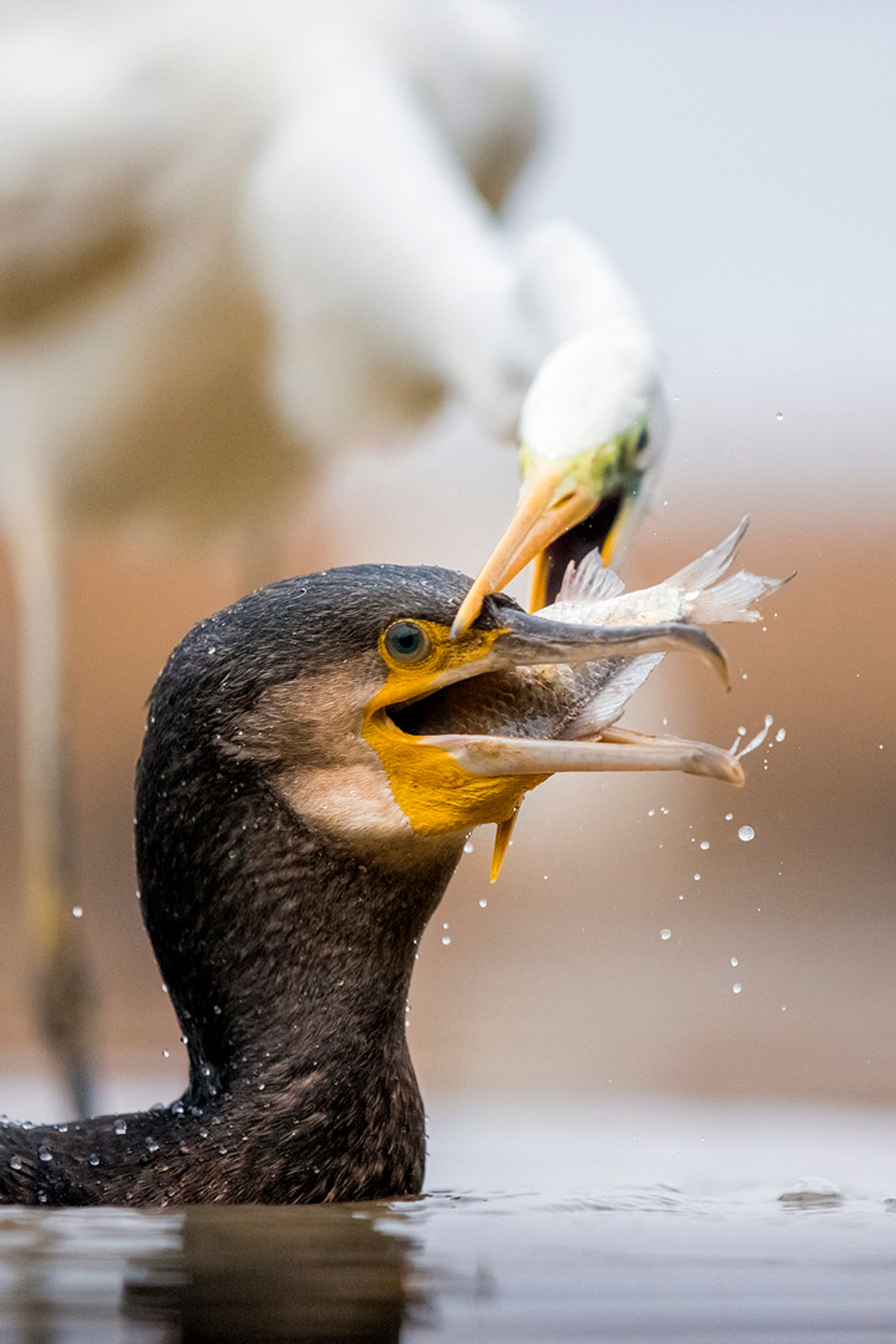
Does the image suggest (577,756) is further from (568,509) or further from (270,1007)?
(568,509)

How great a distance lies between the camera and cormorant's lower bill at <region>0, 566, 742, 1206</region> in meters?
1.78

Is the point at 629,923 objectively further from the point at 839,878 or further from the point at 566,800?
the point at 566,800

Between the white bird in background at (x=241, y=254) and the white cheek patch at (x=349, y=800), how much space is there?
2.47m

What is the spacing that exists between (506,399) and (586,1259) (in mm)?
2961

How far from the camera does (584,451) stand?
3.52 meters

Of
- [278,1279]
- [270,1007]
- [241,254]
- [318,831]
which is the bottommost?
[278,1279]

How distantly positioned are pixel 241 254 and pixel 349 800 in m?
3.29

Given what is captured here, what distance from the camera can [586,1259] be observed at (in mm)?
1612

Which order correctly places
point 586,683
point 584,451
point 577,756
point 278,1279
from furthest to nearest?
1. point 584,451
2. point 586,683
3. point 577,756
4. point 278,1279

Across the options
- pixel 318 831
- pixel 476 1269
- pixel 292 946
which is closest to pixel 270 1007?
pixel 292 946

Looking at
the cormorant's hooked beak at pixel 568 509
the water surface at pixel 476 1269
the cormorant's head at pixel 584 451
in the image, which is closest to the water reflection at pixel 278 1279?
the water surface at pixel 476 1269

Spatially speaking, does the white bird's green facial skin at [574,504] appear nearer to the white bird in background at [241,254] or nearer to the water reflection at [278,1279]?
the white bird in background at [241,254]

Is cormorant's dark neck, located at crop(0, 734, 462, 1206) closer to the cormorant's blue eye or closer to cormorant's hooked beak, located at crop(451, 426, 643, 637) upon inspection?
the cormorant's blue eye

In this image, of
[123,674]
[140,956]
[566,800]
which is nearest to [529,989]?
[566,800]
